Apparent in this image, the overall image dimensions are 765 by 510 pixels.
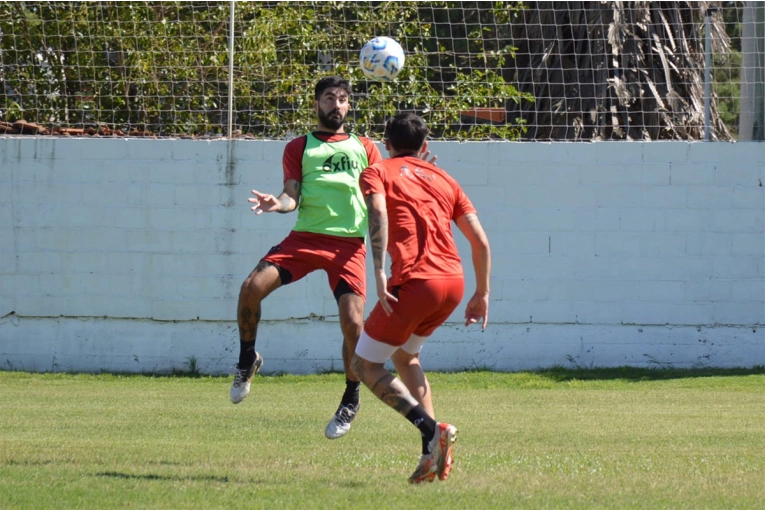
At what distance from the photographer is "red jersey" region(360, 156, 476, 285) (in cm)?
571

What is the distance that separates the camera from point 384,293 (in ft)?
18.2

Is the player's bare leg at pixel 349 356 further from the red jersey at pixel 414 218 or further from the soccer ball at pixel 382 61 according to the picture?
the soccer ball at pixel 382 61

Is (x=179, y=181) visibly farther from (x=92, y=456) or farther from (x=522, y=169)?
(x=92, y=456)

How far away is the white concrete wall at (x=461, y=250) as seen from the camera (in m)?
12.4

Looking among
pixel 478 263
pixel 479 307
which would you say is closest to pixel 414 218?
pixel 478 263

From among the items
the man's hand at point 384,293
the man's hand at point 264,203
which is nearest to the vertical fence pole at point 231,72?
the man's hand at point 264,203

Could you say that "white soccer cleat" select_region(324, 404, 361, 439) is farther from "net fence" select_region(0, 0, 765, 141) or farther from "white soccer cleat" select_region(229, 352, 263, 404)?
"net fence" select_region(0, 0, 765, 141)

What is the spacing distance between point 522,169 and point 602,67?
2725 millimetres

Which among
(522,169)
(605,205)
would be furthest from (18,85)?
(605,205)

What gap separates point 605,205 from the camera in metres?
12.4

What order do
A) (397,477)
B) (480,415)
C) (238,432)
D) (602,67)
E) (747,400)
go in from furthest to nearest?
(602,67), (747,400), (480,415), (238,432), (397,477)

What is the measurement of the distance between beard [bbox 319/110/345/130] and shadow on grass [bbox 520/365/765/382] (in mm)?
5702

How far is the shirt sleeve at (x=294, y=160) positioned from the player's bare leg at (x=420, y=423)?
1748 millimetres

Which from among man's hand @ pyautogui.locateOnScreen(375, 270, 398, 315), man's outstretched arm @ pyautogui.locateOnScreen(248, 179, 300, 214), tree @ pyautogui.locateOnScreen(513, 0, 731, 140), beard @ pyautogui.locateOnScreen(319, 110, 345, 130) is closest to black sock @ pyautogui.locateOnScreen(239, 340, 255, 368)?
man's outstretched arm @ pyautogui.locateOnScreen(248, 179, 300, 214)
